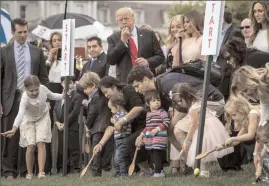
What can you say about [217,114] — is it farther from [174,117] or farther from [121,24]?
[121,24]

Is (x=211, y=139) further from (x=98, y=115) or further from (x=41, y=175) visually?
(x=41, y=175)

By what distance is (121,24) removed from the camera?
13.3 m

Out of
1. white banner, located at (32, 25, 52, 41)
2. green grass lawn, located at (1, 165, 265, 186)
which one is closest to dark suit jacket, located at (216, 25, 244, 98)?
green grass lawn, located at (1, 165, 265, 186)

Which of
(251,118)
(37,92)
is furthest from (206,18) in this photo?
(37,92)

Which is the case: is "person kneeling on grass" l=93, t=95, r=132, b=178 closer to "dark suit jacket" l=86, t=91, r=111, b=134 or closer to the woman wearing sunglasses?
"dark suit jacket" l=86, t=91, r=111, b=134

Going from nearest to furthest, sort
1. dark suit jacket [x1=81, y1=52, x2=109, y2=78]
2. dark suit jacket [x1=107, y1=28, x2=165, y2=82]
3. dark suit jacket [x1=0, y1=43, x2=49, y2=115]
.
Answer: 1. dark suit jacket [x1=107, y1=28, x2=165, y2=82]
2. dark suit jacket [x1=0, y1=43, x2=49, y2=115]
3. dark suit jacket [x1=81, y1=52, x2=109, y2=78]

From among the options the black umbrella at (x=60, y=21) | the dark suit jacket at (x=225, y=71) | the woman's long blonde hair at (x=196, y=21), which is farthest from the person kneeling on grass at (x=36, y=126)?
the black umbrella at (x=60, y=21)

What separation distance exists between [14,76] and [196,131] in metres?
3.96

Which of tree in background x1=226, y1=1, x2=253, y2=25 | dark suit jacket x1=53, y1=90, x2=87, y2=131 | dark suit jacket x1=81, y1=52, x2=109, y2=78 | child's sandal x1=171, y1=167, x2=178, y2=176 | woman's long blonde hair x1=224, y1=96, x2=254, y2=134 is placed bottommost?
tree in background x1=226, y1=1, x2=253, y2=25

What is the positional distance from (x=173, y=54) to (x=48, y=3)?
10645 cm

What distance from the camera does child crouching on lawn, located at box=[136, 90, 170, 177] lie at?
1159 centimetres

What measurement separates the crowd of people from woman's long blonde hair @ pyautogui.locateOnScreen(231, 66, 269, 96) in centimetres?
1

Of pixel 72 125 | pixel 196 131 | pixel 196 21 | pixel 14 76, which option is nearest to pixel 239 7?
pixel 72 125

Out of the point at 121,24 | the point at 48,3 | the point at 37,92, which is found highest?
the point at 121,24
